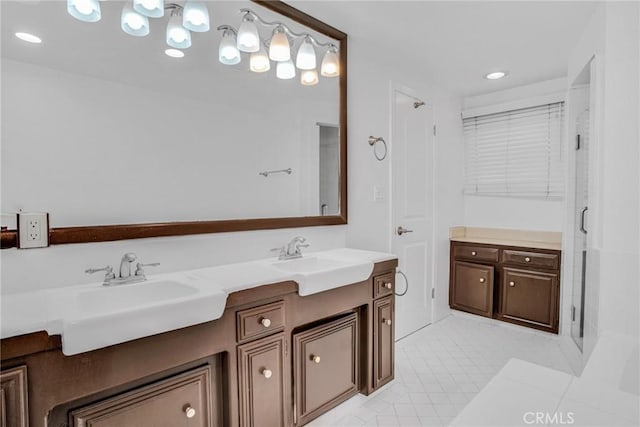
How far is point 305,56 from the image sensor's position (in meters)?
2.11

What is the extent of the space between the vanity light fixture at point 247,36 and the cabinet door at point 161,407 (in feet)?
5.16

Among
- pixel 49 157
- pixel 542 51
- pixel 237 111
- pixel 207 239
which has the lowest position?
pixel 207 239

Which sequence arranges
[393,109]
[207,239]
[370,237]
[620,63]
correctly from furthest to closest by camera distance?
[393,109], [370,237], [207,239], [620,63]

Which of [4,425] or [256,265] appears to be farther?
[256,265]

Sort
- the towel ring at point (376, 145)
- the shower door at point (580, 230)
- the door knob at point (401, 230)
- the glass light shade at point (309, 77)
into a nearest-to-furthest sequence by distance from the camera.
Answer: the glass light shade at point (309, 77) < the shower door at point (580, 230) < the towel ring at point (376, 145) < the door knob at point (401, 230)

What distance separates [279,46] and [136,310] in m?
1.56

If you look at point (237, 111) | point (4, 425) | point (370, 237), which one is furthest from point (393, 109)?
point (4, 425)

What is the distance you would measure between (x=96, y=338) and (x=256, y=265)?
88 centimetres

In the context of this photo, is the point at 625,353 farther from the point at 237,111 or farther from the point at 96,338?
the point at 237,111

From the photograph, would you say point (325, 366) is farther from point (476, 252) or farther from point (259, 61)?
point (476, 252)

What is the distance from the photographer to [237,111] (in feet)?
6.26

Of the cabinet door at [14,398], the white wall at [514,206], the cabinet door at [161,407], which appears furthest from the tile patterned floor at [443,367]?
the cabinet door at [14,398]

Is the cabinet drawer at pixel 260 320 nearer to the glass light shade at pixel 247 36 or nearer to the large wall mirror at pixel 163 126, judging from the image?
the large wall mirror at pixel 163 126

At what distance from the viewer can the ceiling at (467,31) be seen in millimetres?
2039
